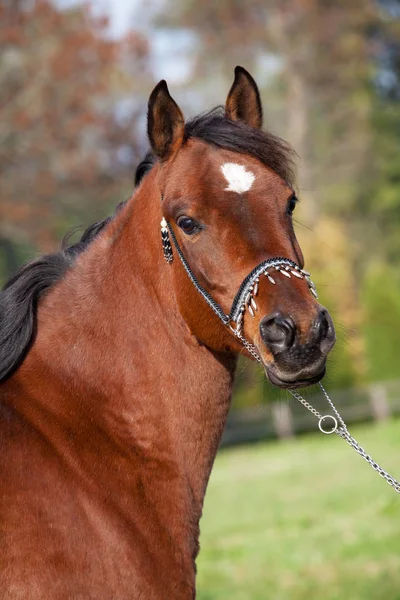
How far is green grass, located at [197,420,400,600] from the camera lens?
→ 8742mm

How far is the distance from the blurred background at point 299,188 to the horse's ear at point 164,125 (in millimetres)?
1048

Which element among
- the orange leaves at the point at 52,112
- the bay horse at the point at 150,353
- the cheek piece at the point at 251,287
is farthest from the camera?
the orange leaves at the point at 52,112

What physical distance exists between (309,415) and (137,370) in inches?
954

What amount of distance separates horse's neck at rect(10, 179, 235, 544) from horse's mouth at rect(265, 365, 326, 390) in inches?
15.6

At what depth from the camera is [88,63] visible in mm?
21844

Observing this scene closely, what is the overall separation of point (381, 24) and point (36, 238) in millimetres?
21244

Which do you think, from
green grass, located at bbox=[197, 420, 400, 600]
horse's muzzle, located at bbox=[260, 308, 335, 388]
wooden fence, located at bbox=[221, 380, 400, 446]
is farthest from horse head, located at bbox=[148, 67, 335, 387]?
wooden fence, located at bbox=[221, 380, 400, 446]

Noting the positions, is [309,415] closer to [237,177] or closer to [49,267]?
[49,267]

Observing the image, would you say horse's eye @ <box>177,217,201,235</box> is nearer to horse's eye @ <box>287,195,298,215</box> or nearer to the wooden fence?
horse's eye @ <box>287,195,298,215</box>

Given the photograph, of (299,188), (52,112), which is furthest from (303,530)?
(52,112)

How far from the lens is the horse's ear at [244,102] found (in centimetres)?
383

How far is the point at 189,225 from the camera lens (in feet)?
11.2

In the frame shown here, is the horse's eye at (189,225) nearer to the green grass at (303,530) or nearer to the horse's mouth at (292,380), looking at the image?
the horse's mouth at (292,380)

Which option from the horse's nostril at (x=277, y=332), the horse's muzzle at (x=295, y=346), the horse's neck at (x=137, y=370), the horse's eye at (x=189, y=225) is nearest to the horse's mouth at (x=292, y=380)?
the horse's muzzle at (x=295, y=346)
